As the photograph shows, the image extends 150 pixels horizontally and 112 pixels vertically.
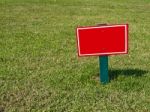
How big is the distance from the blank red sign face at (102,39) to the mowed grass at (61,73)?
27.3 inches

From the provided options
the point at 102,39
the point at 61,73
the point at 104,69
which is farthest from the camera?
the point at 61,73

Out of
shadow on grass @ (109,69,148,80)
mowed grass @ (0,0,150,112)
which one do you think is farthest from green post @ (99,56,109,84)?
shadow on grass @ (109,69,148,80)

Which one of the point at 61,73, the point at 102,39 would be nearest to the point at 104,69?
the point at 102,39

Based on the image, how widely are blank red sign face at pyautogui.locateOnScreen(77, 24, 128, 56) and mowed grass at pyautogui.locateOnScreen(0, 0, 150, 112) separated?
0.69m

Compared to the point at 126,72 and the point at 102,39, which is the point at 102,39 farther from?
the point at 126,72

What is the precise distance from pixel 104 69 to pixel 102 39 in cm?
61

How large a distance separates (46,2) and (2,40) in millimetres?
11507

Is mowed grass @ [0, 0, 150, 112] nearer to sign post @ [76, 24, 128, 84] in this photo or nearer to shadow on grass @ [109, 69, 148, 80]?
shadow on grass @ [109, 69, 148, 80]

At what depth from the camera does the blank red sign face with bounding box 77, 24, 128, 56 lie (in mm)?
6797

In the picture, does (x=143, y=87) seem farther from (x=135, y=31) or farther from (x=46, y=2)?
(x=46, y=2)

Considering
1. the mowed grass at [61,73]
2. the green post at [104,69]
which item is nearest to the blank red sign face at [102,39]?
the green post at [104,69]

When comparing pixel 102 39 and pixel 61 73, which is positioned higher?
pixel 102 39

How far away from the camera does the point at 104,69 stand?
7.18 m

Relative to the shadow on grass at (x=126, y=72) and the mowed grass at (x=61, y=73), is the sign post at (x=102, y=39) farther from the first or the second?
the shadow on grass at (x=126, y=72)
